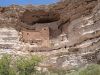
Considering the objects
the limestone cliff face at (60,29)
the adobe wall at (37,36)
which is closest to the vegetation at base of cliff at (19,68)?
the limestone cliff face at (60,29)

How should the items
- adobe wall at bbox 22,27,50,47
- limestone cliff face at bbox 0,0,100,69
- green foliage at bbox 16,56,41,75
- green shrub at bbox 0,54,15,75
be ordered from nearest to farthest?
green shrub at bbox 0,54,15,75 < green foliage at bbox 16,56,41,75 < limestone cliff face at bbox 0,0,100,69 < adobe wall at bbox 22,27,50,47

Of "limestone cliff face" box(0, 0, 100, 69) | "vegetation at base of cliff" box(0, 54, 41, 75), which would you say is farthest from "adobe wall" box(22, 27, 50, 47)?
"vegetation at base of cliff" box(0, 54, 41, 75)

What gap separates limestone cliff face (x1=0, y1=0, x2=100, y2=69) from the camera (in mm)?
23953

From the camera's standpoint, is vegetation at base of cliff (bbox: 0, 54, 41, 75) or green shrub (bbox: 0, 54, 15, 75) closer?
green shrub (bbox: 0, 54, 15, 75)

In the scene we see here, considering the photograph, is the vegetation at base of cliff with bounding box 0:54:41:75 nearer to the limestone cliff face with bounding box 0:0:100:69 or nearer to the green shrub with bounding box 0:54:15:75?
the green shrub with bounding box 0:54:15:75

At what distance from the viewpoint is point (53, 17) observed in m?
31.0

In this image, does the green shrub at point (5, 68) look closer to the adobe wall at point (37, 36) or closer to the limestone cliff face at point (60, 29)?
the limestone cliff face at point (60, 29)

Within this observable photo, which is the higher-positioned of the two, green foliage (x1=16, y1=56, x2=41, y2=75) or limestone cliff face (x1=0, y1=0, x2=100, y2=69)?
limestone cliff face (x1=0, y1=0, x2=100, y2=69)

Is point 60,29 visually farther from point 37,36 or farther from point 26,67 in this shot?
point 26,67

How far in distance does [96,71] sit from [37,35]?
12685 millimetres

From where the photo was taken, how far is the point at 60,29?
2948cm

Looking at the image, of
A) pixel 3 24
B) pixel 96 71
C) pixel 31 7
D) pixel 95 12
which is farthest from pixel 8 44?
pixel 96 71

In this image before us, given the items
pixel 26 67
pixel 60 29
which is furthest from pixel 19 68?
pixel 60 29

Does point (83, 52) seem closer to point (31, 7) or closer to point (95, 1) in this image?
point (95, 1)
